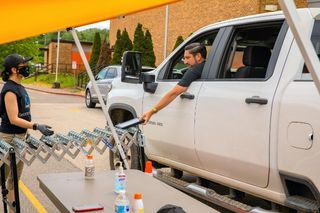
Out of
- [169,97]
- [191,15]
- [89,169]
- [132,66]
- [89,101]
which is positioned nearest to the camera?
[89,169]

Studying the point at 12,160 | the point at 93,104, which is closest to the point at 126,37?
the point at 93,104

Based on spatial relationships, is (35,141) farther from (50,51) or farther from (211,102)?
(50,51)

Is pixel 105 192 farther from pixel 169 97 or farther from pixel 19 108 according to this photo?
pixel 169 97

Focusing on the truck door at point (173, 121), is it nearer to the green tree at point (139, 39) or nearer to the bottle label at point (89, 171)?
the bottle label at point (89, 171)

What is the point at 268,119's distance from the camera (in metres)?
4.31

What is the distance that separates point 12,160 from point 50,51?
55.4m

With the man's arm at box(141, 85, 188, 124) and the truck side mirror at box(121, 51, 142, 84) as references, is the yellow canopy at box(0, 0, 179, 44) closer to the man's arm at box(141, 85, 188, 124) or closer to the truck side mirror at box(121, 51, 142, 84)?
the man's arm at box(141, 85, 188, 124)

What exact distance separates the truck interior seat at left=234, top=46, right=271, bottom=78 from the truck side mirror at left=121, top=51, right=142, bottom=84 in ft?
5.86

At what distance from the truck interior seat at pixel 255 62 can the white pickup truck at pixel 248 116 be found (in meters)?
0.01

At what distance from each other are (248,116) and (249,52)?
94 cm

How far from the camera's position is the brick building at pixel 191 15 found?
26.7m

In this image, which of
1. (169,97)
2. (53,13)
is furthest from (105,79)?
(53,13)

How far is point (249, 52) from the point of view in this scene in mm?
5195

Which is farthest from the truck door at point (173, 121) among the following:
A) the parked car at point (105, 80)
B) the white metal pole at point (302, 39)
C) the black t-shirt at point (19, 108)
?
the parked car at point (105, 80)
